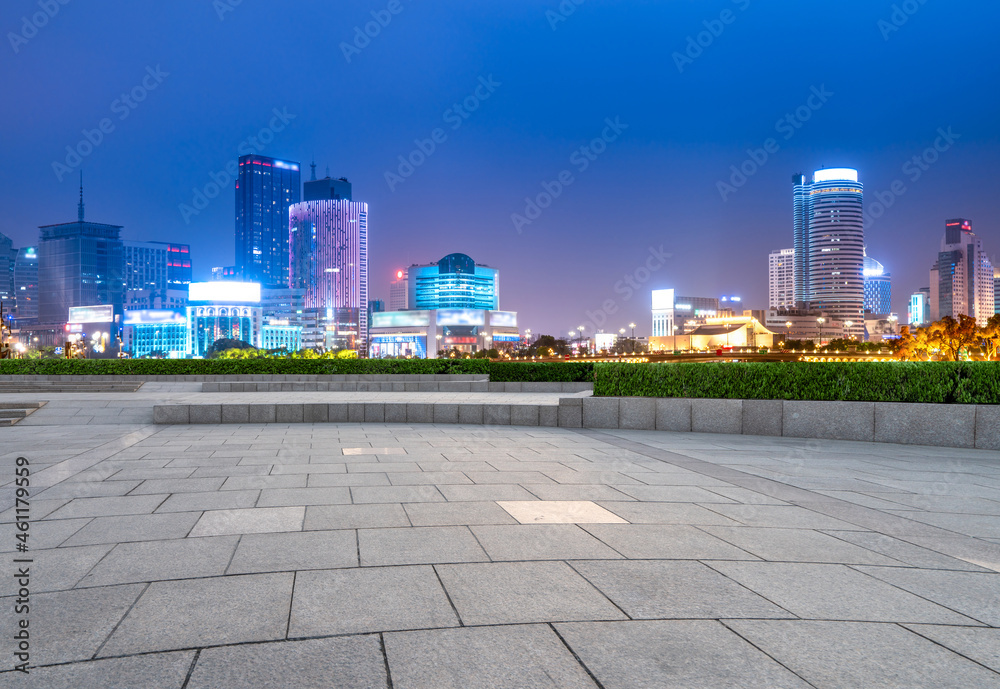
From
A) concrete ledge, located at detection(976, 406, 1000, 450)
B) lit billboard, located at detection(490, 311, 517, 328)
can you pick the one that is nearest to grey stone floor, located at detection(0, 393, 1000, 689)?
concrete ledge, located at detection(976, 406, 1000, 450)

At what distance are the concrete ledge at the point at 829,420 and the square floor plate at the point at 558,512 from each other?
801 centimetres

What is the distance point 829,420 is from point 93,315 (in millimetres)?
188107

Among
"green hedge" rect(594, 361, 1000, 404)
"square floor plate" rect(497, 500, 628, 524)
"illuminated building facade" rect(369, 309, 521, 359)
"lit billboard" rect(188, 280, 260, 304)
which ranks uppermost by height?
"lit billboard" rect(188, 280, 260, 304)

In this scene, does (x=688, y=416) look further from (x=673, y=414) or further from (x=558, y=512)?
(x=558, y=512)

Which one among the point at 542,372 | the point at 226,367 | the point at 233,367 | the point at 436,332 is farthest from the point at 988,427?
the point at 436,332

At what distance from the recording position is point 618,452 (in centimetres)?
1101

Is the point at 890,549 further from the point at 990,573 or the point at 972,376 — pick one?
the point at 972,376

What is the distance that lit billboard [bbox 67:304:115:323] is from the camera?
161000 millimetres

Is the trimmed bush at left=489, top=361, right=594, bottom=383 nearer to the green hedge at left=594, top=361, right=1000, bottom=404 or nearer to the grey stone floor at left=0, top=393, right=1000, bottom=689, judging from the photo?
the green hedge at left=594, top=361, right=1000, bottom=404

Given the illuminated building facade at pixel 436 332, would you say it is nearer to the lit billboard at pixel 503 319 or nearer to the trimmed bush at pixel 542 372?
the lit billboard at pixel 503 319

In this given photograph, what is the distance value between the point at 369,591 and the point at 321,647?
82cm

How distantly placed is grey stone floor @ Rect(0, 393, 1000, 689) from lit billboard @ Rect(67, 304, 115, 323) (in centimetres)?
17906

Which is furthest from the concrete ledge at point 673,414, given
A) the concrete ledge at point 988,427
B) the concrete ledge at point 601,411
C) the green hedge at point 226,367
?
the green hedge at point 226,367

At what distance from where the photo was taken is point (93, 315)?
163 m
